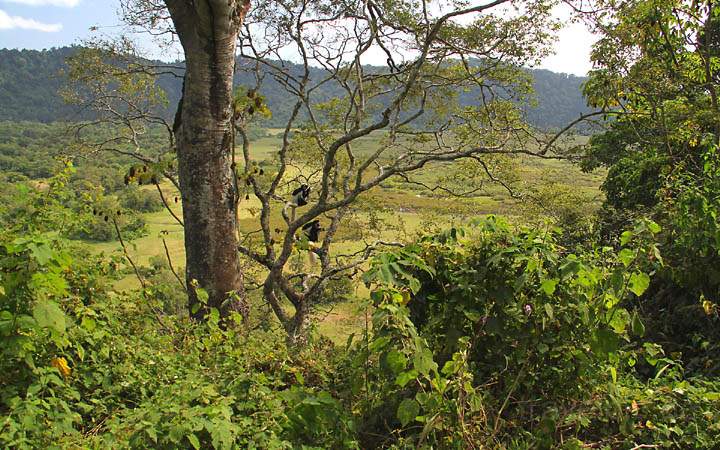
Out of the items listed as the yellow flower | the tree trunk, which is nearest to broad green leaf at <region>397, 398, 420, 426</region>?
the yellow flower

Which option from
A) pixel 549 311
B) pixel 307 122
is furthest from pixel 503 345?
pixel 307 122

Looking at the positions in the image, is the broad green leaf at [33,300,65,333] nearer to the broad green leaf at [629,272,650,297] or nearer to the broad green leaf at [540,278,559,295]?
the broad green leaf at [540,278,559,295]

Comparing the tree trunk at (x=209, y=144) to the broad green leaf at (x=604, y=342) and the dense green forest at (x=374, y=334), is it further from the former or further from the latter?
the broad green leaf at (x=604, y=342)

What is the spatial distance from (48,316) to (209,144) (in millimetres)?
2152

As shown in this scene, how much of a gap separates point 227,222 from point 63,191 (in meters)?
1.30

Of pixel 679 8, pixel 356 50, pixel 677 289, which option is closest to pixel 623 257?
pixel 677 289

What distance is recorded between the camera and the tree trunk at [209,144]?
3.67m

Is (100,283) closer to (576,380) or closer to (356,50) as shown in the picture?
(576,380)

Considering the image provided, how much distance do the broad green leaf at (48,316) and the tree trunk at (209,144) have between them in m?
1.61

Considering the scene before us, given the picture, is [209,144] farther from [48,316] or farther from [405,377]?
[405,377]

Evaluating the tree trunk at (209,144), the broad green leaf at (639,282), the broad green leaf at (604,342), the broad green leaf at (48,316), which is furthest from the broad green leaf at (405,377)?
the tree trunk at (209,144)

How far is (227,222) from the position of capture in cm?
405

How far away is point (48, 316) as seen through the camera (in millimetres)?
1944

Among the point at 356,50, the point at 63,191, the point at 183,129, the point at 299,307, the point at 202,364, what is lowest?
the point at 299,307
